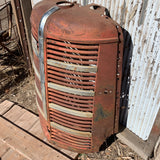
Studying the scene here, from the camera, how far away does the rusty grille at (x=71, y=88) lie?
1883mm

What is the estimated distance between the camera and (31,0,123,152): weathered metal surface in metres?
1.82

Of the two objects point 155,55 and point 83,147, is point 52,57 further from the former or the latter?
point 83,147

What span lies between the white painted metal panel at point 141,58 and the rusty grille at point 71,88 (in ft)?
1.66

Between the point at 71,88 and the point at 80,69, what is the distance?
222mm

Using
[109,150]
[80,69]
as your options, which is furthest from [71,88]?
[109,150]

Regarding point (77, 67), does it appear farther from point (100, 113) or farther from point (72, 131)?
point (72, 131)

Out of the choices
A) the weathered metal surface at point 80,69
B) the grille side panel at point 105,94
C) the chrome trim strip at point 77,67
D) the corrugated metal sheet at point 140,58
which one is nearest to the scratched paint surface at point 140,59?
the corrugated metal sheet at point 140,58

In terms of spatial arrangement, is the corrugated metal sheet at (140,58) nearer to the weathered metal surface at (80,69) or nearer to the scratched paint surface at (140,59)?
the scratched paint surface at (140,59)

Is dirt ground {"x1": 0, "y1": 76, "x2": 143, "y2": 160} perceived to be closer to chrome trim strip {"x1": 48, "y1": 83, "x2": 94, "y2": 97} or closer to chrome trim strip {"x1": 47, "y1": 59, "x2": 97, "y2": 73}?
chrome trim strip {"x1": 48, "y1": 83, "x2": 94, "y2": 97}

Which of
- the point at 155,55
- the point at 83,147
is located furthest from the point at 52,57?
the point at 83,147

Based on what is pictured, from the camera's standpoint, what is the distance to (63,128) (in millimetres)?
2346

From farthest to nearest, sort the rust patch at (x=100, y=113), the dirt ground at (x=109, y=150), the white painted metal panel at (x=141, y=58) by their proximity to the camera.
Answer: the dirt ground at (x=109, y=150) → the rust patch at (x=100, y=113) → the white painted metal panel at (x=141, y=58)

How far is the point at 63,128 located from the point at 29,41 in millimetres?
1731

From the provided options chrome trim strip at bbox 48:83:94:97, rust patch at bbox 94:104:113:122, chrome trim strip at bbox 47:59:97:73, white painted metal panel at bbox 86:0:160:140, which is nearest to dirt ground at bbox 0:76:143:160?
white painted metal panel at bbox 86:0:160:140
